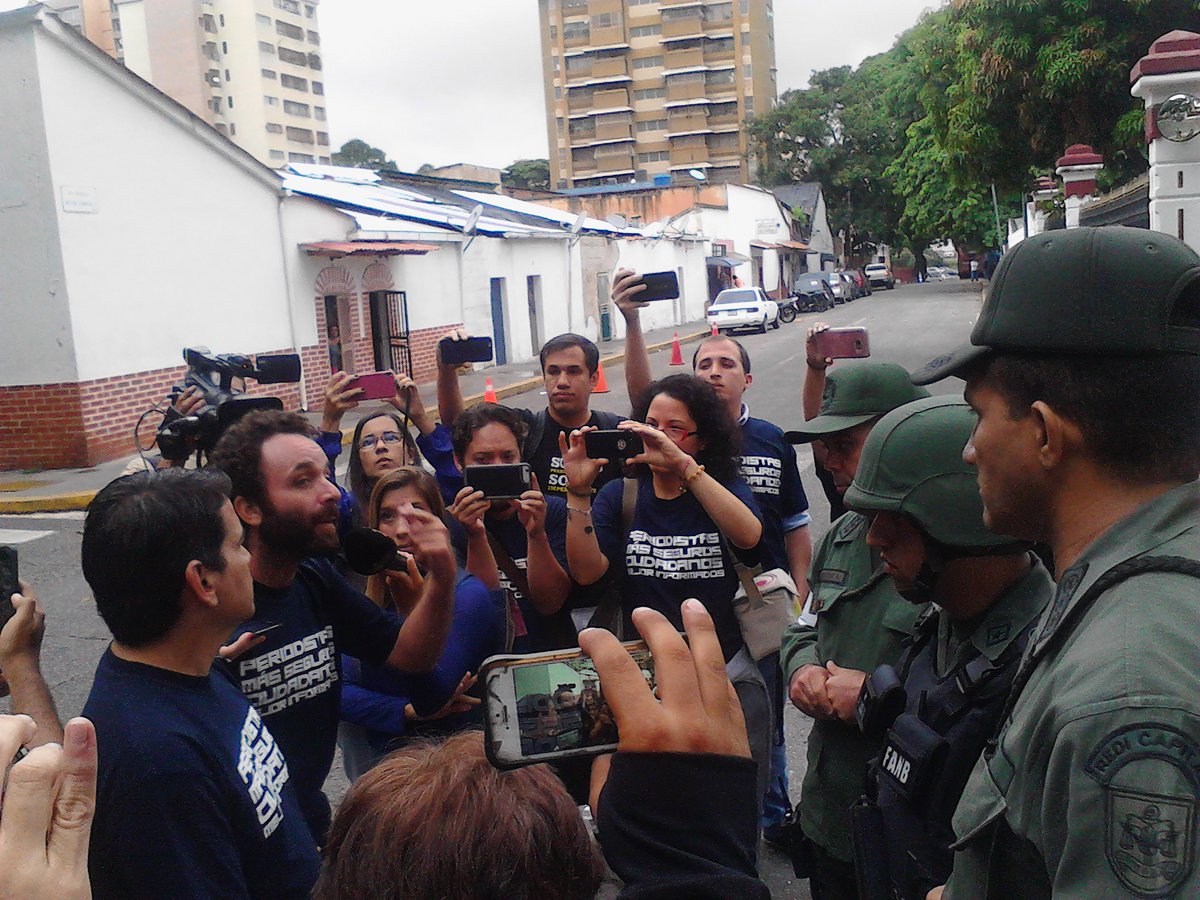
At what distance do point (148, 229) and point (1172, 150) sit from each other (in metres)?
12.0

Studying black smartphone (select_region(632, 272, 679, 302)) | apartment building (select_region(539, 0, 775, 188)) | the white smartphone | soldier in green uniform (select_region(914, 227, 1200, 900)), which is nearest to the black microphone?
the white smartphone

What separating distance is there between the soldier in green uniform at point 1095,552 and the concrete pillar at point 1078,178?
13226mm

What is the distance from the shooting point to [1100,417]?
135cm

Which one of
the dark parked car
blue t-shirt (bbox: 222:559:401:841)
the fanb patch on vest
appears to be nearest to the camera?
the fanb patch on vest

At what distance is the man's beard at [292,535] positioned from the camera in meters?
2.61

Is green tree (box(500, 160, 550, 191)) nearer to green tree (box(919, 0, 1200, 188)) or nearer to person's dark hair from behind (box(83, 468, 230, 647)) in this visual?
green tree (box(919, 0, 1200, 188))

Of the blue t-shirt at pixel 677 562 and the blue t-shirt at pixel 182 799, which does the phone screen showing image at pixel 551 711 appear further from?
the blue t-shirt at pixel 677 562

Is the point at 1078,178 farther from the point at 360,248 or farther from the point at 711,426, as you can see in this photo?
the point at 711,426

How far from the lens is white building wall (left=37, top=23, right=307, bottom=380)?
12.6 metres

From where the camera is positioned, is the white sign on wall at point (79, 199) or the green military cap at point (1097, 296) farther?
the white sign on wall at point (79, 199)

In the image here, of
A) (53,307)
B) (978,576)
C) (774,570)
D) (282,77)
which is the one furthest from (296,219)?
(282,77)

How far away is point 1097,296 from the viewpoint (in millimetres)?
1341

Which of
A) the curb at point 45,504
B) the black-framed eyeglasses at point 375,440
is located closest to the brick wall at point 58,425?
the curb at point 45,504

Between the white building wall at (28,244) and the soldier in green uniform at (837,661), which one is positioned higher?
the white building wall at (28,244)
